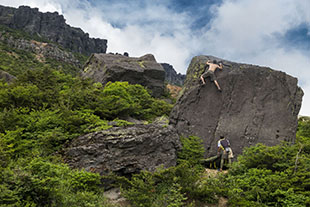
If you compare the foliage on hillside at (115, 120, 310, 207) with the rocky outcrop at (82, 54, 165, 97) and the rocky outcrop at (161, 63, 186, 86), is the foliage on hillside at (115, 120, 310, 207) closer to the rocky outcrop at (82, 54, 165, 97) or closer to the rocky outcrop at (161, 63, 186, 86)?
the rocky outcrop at (82, 54, 165, 97)

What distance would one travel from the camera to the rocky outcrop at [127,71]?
18281mm

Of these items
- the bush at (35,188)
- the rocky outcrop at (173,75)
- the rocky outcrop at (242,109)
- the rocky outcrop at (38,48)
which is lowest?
the bush at (35,188)

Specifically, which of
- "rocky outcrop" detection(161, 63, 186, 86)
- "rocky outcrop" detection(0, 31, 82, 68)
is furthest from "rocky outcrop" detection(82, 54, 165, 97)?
"rocky outcrop" detection(161, 63, 186, 86)

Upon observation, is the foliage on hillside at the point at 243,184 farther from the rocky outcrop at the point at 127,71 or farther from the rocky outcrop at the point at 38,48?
the rocky outcrop at the point at 38,48

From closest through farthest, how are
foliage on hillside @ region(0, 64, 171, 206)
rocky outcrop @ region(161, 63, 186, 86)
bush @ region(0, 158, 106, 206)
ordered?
bush @ region(0, 158, 106, 206) < foliage on hillside @ region(0, 64, 171, 206) < rocky outcrop @ region(161, 63, 186, 86)

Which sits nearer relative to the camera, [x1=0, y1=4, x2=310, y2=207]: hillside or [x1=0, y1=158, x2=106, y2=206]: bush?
[x1=0, y1=158, x2=106, y2=206]: bush

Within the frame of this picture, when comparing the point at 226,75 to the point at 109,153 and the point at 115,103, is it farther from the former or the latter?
the point at 109,153

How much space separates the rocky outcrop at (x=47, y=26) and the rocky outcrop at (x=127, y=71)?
72.6 meters

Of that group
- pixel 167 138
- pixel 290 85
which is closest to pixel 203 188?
pixel 167 138

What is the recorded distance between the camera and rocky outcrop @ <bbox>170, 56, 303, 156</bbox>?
30.9 feet

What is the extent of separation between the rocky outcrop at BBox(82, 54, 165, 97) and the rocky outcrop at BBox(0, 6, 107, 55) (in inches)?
2857

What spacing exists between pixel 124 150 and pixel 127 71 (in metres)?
12.2

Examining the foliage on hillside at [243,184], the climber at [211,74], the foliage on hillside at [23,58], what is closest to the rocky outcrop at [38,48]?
the foliage on hillside at [23,58]

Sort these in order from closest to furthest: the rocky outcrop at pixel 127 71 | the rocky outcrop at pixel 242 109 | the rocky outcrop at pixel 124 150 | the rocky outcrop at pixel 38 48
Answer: the rocky outcrop at pixel 124 150
the rocky outcrop at pixel 242 109
the rocky outcrop at pixel 127 71
the rocky outcrop at pixel 38 48
